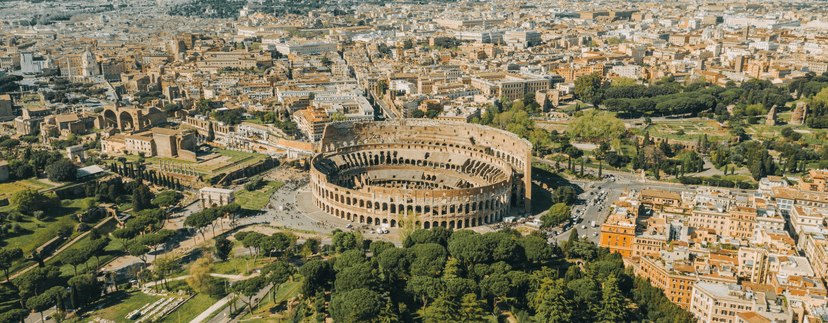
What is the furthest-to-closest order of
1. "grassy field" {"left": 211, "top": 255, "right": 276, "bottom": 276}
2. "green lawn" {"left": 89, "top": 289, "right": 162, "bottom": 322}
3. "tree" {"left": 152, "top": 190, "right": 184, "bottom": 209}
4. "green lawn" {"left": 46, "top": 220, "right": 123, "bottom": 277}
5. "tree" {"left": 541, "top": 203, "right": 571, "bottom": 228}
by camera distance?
"tree" {"left": 152, "top": 190, "right": 184, "bottom": 209} < "tree" {"left": 541, "top": 203, "right": 571, "bottom": 228} < "green lawn" {"left": 46, "top": 220, "right": 123, "bottom": 277} < "grassy field" {"left": 211, "top": 255, "right": 276, "bottom": 276} < "green lawn" {"left": 89, "top": 289, "right": 162, "bottom": 322}

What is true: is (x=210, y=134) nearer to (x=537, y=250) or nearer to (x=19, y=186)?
(x=19, y=186)

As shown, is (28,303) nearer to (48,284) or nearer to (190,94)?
(48,284)

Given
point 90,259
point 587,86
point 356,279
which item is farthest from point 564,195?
point 587,86

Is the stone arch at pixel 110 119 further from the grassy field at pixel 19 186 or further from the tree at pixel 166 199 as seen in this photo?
the tree at pixel 166 199

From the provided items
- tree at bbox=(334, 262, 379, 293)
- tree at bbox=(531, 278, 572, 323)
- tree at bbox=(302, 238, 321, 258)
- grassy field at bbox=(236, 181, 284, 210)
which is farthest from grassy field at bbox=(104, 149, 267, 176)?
tree at bbox=(531, 278, 572, 323)

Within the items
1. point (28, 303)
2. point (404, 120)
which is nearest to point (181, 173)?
point (404, 120)

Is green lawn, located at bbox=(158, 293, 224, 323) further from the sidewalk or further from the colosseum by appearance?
the colosseum
